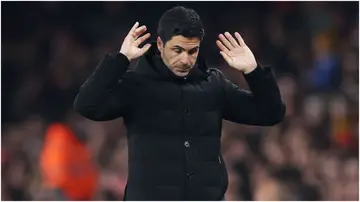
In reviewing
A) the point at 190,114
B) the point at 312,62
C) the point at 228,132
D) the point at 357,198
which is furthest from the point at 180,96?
the point at 312,62

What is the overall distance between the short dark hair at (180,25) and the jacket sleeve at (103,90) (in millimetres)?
196

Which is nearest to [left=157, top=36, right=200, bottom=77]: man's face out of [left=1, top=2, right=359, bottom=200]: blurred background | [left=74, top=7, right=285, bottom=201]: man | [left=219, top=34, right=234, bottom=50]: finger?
[left=74, top=7, right=285, bottom=201]: man

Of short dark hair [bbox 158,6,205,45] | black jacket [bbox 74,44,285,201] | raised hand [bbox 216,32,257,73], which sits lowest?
black jacket [bbox 74,44,285,201]

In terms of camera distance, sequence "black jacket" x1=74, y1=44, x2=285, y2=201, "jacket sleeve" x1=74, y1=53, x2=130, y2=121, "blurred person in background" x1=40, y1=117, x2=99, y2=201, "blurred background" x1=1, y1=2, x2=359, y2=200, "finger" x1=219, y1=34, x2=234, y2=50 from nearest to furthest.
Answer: "jacket sleeve" x1=74, y1=53, x2=130, y2=121 → "black jacket" x1=74, y1=44, x2=285, y2=201 → "finger" x1=219, y1=34, x2=234, y2=50 → "blurred person in background" x1=40, y1=117, x2=99, y2=201 → "blurred background" x1=1, y1=2, x2=359, y2=200

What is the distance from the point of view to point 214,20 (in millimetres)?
9680

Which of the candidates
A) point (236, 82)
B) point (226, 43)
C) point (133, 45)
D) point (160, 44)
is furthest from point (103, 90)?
point (236, 82)

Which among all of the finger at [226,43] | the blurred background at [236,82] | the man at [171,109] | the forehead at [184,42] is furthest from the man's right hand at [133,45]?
the blurred background at [236,82]

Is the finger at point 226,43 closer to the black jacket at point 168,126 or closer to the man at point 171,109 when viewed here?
the man at point 171,109

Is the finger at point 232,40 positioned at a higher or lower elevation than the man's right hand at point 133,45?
lower

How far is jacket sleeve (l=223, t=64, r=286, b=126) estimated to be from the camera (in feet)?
14.2

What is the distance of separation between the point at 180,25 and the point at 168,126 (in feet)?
1.27

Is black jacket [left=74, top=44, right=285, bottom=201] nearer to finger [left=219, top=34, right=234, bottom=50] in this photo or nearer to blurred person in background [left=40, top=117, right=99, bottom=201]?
finger [left=219, top=34, right=234, bottom=50]

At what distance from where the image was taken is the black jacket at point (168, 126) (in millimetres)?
4258

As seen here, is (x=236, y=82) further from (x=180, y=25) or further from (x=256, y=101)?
(x=180, y=25)
